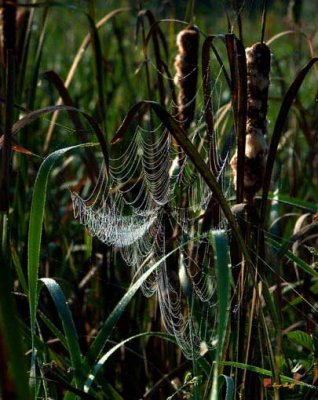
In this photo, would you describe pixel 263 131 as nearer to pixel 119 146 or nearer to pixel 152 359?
pixel 152 359

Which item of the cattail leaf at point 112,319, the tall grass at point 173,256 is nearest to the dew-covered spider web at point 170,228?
the tall grass at point 173,256

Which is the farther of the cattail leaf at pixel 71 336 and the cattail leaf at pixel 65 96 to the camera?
the cattail leaf at pixel 65 96

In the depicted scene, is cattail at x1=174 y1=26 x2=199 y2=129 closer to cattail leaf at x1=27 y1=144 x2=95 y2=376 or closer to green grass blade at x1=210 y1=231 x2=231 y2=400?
cattail leaf at x1=27 y1=144 x2=95 y2=376

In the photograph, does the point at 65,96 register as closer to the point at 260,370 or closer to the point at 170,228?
the point at 170,228

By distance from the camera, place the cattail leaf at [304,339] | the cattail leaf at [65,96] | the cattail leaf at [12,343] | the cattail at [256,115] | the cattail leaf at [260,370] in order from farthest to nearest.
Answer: the cattail leaf at [65,96] → the cattail leaf at [304,339] → the cattail at [256,115] → the cattail leaf at [260,370] → the cattail leaf at [12,343]

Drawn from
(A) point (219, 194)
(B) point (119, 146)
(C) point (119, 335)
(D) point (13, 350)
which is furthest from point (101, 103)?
(D) point (13, 350)

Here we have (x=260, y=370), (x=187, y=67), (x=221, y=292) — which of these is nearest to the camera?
(x=221, y=292)

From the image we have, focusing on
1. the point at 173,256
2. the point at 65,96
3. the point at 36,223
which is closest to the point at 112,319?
the point at 36,223

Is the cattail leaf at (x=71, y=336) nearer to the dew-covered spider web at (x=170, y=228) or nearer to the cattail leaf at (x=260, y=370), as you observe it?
the cattail leaf at (x=260, y=370)

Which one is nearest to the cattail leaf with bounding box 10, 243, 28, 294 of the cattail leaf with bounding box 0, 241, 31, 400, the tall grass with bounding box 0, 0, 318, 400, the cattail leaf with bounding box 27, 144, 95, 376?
the tall grass with bounding box 0, 0, 318, 400

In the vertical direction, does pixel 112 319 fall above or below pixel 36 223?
below
